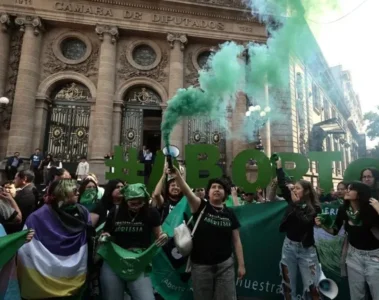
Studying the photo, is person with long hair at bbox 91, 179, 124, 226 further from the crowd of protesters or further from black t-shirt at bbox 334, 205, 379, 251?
black t-shirt at bbox 334, 205, 379, 251

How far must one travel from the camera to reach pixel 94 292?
3.61 meters

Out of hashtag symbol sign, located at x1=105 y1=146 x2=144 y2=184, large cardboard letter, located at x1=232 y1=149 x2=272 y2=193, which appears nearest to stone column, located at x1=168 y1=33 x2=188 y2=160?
hashtag symbol sign, located at x1=105 y1=146 x2=144 y2=184

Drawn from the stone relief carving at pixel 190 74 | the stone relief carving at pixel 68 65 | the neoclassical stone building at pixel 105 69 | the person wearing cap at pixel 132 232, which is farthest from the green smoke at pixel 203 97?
the stone relief carving at pixel 68 65

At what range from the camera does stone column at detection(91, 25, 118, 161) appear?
16172 millimetres

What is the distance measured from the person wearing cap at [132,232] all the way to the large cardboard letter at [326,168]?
448cm

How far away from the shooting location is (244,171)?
6.21m

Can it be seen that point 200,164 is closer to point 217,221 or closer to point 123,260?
point 217,221

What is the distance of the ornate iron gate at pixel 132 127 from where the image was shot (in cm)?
1745

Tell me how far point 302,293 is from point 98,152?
532 inches

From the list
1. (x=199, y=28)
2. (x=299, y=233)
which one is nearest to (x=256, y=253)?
(x=299, y=233)

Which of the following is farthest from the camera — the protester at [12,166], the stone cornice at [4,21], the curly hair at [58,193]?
the stone cornice at [4,21]

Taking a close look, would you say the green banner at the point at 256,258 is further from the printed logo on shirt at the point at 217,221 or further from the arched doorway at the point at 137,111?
the arched doorway at the point at 137,111

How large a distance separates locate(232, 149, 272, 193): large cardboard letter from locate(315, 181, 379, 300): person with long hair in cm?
229

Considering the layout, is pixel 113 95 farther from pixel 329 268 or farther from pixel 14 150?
pixel 329 268
